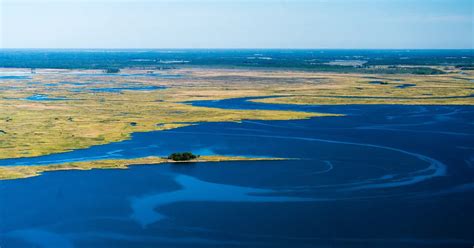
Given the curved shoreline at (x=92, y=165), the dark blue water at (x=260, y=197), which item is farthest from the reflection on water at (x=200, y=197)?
the curved shoreline at (x=92, y=165)

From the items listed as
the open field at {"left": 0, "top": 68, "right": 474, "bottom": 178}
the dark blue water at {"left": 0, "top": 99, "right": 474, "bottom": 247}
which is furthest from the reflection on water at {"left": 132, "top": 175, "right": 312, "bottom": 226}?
the open field at {"left": 0, "top": 68, "right": 474, "bottom": 178}

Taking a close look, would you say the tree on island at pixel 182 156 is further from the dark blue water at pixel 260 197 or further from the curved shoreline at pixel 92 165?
the dark blue water at pixel 260 197

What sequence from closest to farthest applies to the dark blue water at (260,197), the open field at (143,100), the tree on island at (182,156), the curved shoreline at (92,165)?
the dark blue water at (260,197), the curved shoreline at (92,165), the tree on island at (182,156), the open field at (143,100)

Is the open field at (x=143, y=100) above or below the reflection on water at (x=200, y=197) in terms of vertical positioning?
above

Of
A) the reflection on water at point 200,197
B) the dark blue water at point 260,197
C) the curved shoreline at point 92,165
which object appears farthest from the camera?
the curved shoreline at point 92,165

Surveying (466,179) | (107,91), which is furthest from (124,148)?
(107,91)

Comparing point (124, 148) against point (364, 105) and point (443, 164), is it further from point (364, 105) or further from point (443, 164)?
point (364, 105)

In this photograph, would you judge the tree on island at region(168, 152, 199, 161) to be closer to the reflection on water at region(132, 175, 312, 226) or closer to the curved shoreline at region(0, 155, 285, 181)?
the curved shoreline at region(0, 155, 285, 181)

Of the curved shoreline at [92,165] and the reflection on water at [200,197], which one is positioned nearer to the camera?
the reflection on water at [200,197]

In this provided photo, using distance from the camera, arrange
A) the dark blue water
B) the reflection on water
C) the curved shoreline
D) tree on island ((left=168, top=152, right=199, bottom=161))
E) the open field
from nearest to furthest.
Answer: the dark blue water
the reflection on water
the curved shoreline
tree on island ((left=168, top=152, right=199, bottom=161))
the open field
